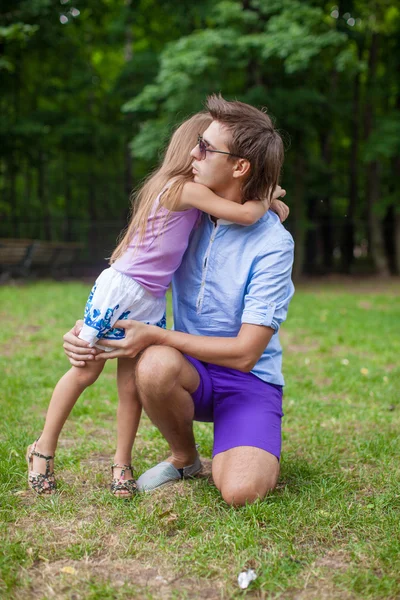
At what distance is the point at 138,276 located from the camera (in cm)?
277

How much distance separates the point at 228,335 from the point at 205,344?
0.22 meters

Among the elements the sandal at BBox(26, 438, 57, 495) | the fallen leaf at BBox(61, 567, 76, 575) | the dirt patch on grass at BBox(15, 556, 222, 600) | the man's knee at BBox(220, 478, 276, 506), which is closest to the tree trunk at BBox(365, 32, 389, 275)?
the man's knee at BBox(220, 478, 276, 506)

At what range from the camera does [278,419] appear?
116 inches

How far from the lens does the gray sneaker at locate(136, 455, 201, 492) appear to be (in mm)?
2910

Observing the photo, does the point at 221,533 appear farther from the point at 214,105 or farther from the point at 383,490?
the point at 214,105

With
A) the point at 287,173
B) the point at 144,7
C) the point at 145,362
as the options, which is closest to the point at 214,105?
the point at 145,362

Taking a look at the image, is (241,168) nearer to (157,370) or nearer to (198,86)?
(157,370)

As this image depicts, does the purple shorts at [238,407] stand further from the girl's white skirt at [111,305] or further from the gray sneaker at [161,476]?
the girl's white skirt at [111,305]

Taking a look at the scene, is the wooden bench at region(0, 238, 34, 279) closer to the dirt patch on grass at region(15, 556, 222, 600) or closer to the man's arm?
the man's arm

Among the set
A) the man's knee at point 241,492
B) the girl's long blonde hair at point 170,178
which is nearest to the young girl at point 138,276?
the girl's long blonde hair at point 170,178

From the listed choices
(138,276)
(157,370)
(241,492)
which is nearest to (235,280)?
(138,276)

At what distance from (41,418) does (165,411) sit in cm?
148

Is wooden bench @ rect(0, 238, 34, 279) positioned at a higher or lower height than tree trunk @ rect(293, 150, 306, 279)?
lower

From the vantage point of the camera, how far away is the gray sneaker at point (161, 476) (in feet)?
9.55
